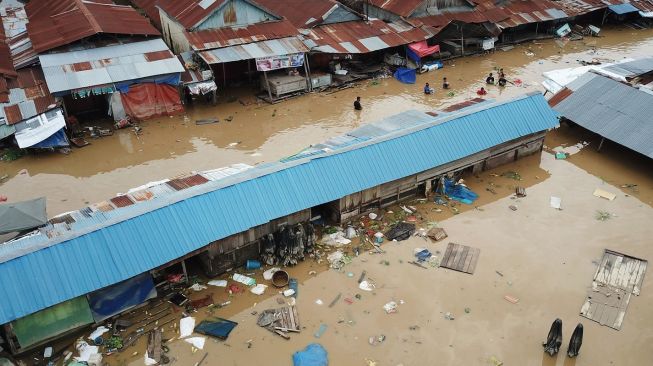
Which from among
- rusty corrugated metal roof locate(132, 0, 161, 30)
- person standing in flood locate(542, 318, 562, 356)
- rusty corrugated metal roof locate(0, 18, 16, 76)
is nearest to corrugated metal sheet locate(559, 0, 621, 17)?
rusty corrugated metal roof locate(132, 0, 161, 30)

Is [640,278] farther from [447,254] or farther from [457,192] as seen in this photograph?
[457,192]

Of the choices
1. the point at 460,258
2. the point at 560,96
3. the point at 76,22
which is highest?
the point at 76,22

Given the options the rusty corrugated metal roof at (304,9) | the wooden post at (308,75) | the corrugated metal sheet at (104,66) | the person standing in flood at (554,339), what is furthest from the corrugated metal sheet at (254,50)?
the person standing in flood at (554,339)

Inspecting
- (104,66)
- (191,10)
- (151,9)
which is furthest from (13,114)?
(151,9)

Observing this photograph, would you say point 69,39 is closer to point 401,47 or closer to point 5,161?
point 5,161

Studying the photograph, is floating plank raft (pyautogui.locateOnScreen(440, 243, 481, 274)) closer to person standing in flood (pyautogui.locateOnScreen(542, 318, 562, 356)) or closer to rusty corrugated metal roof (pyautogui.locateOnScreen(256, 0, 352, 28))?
person standing in flood (pyautogui.locateOnScreen(542, 318, 562, 356))

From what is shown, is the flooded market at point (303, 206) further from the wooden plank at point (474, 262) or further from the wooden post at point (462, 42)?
the wooden post at point (462, 42)

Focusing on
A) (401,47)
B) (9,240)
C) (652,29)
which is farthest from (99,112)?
(652,29)
